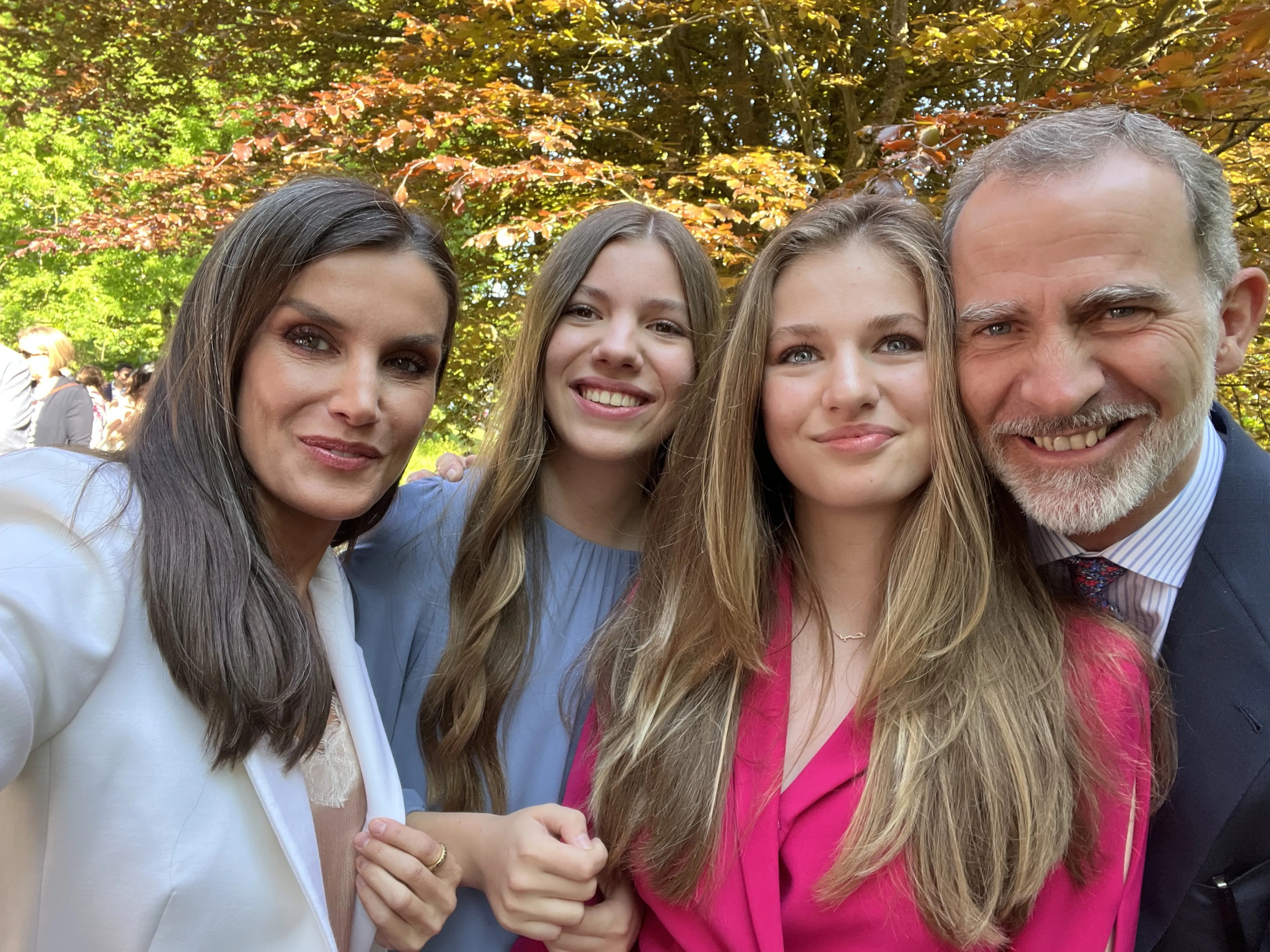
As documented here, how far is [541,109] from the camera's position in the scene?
5.00 m

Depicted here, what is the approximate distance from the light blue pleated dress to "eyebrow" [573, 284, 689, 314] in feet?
2.00

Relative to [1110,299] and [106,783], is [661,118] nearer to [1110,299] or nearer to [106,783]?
[1110,299]

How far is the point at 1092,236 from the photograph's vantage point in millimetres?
1848

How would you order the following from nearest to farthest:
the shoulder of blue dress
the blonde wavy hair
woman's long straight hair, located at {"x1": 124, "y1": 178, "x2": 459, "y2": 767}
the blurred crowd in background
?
woman's long straight hair, located at {"x1": 124, "y1": 178, "x2": 459, "y2": 767} → the shoulder of blue dress → the blurred crowd in background → the blonde wavy hair

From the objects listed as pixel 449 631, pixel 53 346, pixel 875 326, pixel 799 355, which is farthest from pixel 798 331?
pixel 53 346

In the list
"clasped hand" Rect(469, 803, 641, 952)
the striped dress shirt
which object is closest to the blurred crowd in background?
"clasped hand" Rect(469, 803, 641, 952)

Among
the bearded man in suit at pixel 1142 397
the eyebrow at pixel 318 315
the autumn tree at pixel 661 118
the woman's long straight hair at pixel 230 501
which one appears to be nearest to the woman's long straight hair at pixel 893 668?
the bearded man in suit at pixel 1142 397

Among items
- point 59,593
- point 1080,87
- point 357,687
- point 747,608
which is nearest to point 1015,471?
point 747,608

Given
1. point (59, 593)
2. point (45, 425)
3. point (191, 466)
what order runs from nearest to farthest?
point (59, 593) → point (191, 466) → point (45, 425)

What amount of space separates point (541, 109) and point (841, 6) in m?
1.70

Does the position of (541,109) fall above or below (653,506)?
above

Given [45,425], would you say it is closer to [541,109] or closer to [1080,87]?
[541,109]

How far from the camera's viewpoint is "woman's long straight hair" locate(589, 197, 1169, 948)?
5.62ft

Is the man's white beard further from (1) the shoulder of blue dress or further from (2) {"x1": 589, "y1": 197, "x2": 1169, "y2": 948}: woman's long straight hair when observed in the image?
(1) the shoulder of blue dress
